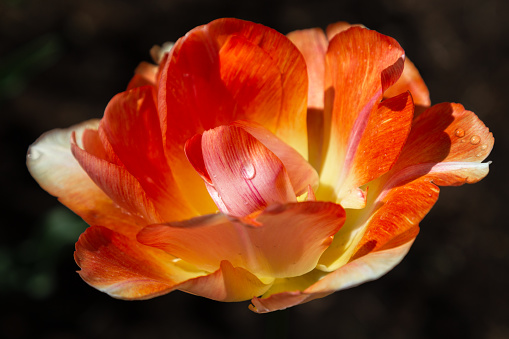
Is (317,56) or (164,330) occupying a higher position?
(317,56)

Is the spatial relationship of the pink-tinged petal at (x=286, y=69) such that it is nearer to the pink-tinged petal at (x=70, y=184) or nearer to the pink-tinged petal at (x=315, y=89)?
the pink-tinged petal at (x=315, y=89)

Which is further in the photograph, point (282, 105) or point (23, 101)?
point (23, 101)

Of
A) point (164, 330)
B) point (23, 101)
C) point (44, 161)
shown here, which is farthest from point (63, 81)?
point (44, 161)

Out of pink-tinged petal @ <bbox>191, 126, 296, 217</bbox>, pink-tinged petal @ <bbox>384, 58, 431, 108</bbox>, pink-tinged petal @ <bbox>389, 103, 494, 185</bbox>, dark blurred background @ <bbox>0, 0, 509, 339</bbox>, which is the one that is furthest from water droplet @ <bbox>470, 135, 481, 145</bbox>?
dark blurred background @ <bbox>0, 0, 509, 339</bbox>

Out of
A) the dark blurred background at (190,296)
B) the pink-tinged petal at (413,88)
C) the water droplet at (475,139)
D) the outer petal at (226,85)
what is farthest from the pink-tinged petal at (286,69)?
the dark blurred background at (190,296)

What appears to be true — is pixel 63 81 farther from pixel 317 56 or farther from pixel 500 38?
pixel 500 38
